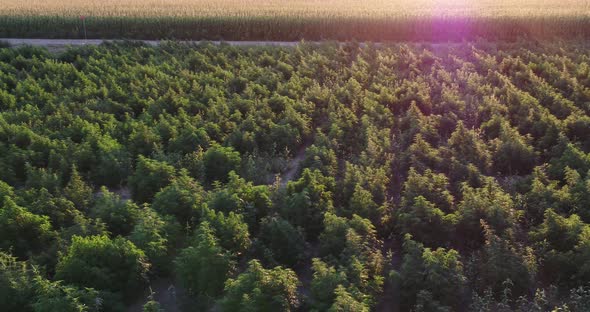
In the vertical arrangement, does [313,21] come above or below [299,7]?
below

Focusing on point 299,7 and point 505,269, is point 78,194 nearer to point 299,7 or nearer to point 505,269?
point 505,269

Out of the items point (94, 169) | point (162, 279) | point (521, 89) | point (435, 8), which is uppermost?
point (435, 8)

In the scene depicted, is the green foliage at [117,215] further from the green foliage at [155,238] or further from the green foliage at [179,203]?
A: the green foliage at [155,238]

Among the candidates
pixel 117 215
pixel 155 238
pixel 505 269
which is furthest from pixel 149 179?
pixel 505 269

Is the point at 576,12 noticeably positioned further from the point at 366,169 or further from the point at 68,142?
the point at 68,142

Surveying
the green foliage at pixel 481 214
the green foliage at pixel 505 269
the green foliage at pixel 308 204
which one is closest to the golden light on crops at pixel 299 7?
the green foliage at pixel 308 204

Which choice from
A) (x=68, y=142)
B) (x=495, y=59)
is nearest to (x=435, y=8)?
(x=495, y=59)
